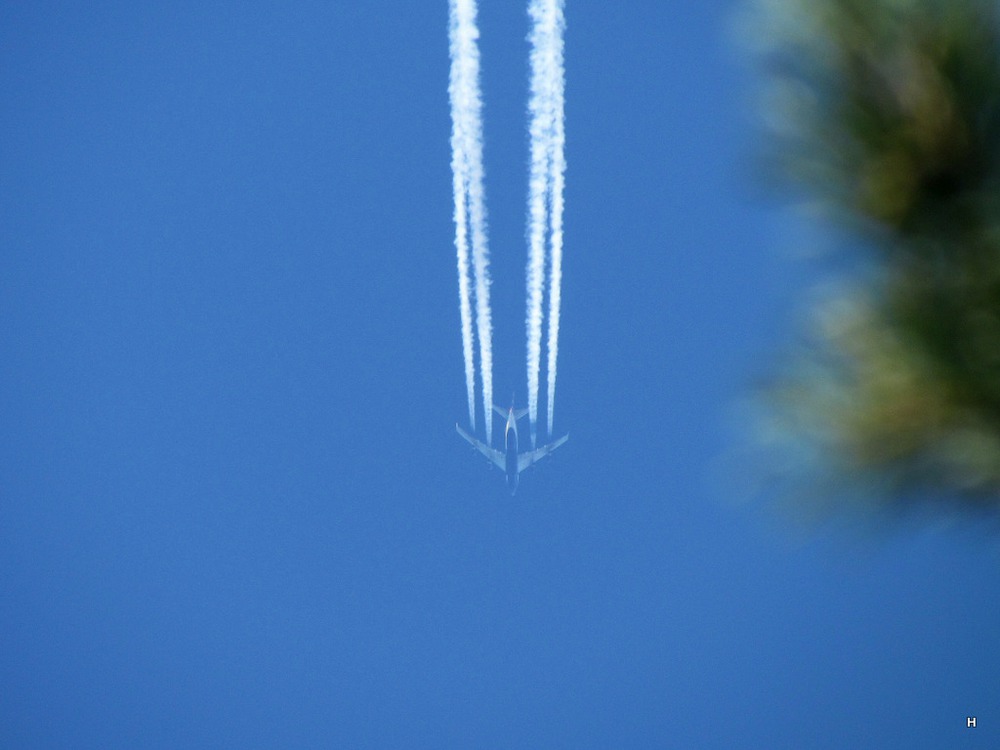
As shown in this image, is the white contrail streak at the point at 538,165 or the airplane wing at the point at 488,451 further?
the airplane wing at the point at 488,451

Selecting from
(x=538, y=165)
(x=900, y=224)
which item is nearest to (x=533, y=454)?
(x=538, y=165)

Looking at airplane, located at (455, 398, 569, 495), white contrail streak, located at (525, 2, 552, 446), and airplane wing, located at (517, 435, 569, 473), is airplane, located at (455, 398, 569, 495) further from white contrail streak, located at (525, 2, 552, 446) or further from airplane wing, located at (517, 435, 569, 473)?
white contrail streak, located at (525, 2, 552, 446)

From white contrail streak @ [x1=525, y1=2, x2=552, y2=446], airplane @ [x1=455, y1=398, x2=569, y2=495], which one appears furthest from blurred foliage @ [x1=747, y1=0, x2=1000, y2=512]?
airplane @ [x1=455, y1=398, x2=569, y2=495]

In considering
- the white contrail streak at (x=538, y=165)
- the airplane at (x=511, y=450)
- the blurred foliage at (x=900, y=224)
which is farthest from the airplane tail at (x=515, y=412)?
the blurred foliage at (x=900, y=224)

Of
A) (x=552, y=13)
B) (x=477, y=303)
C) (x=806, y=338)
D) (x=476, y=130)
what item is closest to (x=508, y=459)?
(x=477, y=303)

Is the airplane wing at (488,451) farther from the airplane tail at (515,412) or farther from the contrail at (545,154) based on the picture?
the contrail at (545,154)

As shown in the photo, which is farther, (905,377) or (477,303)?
(477,303)

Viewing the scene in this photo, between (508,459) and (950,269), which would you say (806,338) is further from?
(508,459)
